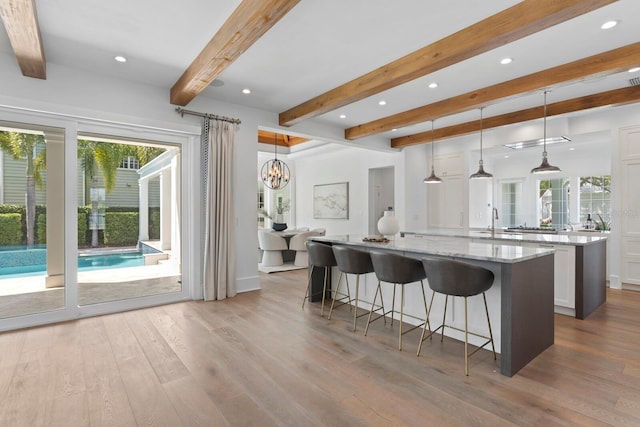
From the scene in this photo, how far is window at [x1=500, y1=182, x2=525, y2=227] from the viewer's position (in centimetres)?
772

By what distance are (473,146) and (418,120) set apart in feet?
6.66

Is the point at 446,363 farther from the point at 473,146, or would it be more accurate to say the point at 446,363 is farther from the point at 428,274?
the point at 473,146

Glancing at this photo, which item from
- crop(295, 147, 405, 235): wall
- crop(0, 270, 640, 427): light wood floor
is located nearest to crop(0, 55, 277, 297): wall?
crop(0, 270, 640, 427): light wood floor

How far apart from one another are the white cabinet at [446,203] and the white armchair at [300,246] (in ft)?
8.75

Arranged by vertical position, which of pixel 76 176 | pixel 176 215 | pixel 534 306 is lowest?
pixel 534 306

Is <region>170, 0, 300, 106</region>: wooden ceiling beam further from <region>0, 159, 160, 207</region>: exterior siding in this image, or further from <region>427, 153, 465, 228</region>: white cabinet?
<region>427, 153, 465, 228</region>: white cabinet

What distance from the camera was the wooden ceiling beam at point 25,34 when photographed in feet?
7.55

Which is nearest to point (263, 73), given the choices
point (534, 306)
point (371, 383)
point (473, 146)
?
point (371, 383)

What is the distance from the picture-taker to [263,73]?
12.4 ft

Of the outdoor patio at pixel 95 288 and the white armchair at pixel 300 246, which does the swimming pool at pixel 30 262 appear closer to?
the outdoor patio at pixel 95 288

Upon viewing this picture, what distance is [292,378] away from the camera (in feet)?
7.82

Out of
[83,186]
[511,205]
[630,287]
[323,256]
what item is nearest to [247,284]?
[323,256]

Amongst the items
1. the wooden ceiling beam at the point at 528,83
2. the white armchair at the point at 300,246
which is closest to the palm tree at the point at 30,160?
the white armchair at the point at 300,246

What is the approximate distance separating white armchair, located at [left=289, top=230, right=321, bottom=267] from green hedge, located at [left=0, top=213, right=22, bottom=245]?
4395 mm
